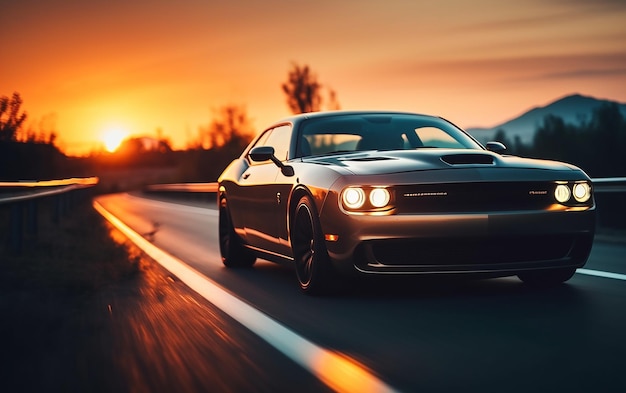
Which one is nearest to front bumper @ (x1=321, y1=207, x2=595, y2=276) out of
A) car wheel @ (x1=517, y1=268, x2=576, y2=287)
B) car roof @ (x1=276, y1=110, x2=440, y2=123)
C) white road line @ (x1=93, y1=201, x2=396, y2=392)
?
car wheel @ (x1=517, y1=268, x2=576, y2=287)

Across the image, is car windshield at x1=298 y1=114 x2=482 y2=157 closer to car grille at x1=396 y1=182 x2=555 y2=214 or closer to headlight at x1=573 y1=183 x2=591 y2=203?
headlight at x1=573 y1=183 x2=591 y2=203

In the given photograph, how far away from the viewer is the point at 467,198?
658 cm

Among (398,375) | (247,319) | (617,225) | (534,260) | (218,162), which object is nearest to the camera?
(398,375)

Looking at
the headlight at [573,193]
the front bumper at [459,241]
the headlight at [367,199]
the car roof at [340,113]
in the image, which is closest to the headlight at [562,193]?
the headlight at [573,193]

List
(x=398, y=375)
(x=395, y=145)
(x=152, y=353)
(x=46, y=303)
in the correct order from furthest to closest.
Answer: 1. (x=395, y=145)
2. (x=46, y=303)
3. (x=152, y=353)
4. (x=398, y=375)

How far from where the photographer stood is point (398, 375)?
4.48 m

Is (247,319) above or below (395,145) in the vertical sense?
below

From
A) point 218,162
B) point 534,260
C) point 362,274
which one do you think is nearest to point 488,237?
point 534,260

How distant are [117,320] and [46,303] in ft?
3.90

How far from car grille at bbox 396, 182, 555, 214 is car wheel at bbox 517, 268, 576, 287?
2.87 ft

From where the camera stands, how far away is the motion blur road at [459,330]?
4.36 metres

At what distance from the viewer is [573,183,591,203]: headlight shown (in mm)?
6937

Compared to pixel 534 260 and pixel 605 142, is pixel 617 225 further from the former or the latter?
pixel 605 142

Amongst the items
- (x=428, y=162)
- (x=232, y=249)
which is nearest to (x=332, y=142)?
(x=428, y=162)
